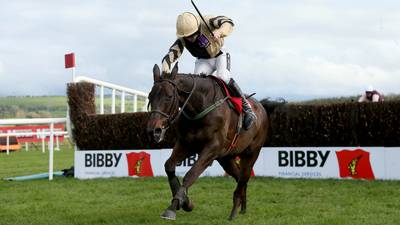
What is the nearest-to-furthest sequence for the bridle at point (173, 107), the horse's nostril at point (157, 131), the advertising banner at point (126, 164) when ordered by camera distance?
the horse's nostril at point (157, 131) → the bridle at point (173, 107) → the advertising banner at point (126, 164)

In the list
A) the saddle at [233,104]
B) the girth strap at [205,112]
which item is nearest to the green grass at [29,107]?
the saddle at [233,104]

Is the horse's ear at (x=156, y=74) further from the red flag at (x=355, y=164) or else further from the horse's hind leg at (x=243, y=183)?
the red flag at (x=355, y=164)

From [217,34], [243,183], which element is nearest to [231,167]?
[243,183]

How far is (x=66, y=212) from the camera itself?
312 inches

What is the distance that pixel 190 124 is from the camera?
6.56 meters

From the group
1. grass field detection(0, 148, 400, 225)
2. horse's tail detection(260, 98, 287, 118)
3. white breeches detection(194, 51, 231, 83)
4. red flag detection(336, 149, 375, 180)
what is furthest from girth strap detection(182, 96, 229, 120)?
red flag detection(336, 149, 375, 180)

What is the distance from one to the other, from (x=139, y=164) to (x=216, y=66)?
5915 millimetres

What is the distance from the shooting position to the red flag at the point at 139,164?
506 inches

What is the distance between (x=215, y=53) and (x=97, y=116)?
275 inches

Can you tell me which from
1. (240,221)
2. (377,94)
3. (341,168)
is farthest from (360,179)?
(240,221)

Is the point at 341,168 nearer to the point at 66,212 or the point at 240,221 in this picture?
the point at 240,221

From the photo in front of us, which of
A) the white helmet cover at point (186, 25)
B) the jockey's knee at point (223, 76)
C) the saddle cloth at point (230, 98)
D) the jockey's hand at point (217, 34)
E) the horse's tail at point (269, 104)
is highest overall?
the white helmet cover at point (186, 25)

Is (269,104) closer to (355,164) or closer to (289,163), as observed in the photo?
(355,164)

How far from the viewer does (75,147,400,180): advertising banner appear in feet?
34.8
